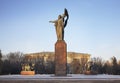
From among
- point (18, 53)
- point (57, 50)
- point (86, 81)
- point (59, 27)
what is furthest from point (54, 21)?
point (18, 53)

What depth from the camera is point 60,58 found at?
2598 cm

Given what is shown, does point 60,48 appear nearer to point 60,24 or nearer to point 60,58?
point 60,58

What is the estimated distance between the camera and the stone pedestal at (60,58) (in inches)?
1020

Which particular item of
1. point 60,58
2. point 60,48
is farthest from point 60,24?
point 60,58

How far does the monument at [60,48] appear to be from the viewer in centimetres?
2591

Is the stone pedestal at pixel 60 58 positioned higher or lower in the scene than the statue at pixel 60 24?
lower

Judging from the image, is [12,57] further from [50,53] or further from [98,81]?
[98,81]

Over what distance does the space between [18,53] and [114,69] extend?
4997cm

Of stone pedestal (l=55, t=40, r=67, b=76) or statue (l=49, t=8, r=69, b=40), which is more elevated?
statue (l=49, t=8, r=69, b=40)

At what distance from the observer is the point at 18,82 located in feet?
54.4

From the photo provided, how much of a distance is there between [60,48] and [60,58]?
89 centimetres

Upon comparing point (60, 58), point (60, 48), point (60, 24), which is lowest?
point (60, 58)

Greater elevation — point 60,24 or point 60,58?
point 60,24

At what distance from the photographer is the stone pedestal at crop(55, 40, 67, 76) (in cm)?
2591
